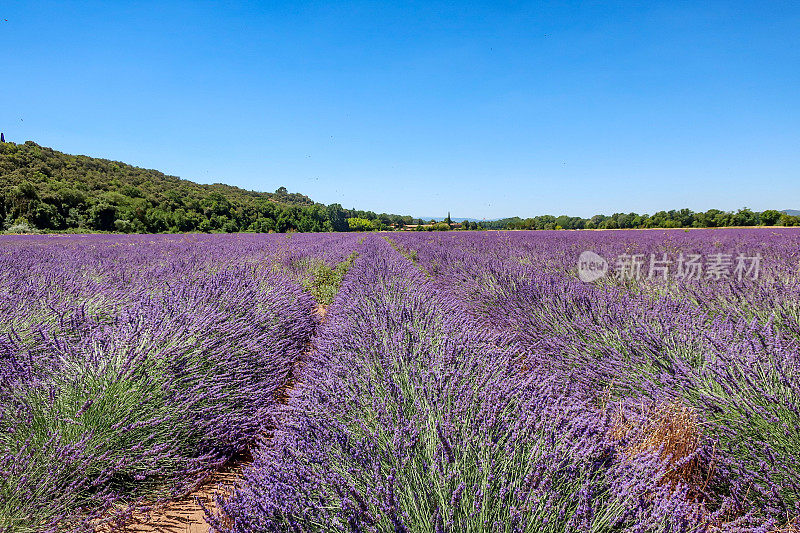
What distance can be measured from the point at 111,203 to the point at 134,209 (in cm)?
211

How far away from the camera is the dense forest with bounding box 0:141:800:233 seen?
83.1 ft

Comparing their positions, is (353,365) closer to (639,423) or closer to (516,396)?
(516,396)

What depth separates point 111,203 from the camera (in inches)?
1139

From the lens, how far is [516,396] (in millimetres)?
1451

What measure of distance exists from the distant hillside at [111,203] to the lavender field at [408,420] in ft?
102

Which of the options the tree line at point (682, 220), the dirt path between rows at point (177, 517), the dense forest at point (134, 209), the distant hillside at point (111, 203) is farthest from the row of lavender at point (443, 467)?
the tree line at point (682, 220)

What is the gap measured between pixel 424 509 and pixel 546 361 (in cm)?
168

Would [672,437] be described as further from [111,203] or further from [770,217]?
[770,217]

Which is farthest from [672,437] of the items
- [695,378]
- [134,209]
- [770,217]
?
[770,217]

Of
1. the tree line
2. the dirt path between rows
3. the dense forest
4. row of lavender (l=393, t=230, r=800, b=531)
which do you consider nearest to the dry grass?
row of lavender (l=393, t=230, r=800, b=531)

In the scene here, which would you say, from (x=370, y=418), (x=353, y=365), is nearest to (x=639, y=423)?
(x=370, y=418)

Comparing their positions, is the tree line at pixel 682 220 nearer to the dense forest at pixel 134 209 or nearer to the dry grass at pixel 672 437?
the dense forest at pixel 134 209

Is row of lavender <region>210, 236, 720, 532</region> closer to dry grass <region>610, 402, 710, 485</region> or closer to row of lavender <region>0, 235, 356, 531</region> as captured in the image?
dry grass <region>610, 402, 710, 485</region>

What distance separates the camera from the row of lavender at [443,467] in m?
0.89
